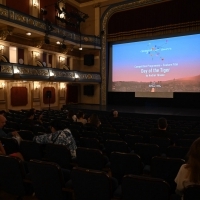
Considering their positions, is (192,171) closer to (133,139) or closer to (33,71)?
(133,139)

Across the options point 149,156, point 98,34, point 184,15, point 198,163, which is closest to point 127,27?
point 98,34

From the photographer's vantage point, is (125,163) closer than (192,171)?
No

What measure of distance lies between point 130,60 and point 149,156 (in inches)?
503

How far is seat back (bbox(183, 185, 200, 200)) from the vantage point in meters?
1.64

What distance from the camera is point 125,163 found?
2850 millimetres

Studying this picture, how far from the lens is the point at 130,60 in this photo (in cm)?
1565

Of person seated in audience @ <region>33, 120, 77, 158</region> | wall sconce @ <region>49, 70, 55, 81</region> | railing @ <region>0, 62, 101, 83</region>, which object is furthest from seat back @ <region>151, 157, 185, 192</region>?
wall sconce @ <region>49, 70, 55, 81</region>

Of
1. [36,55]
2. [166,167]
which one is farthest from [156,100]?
[166,167]

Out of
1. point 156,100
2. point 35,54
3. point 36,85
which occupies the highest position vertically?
point 35,54

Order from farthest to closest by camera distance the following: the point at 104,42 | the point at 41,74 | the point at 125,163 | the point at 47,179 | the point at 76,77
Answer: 1. the point at 104,42
2. the point at 76,77
3. the point at 41,74
4. the point at 125,163
5. the point at 47,179

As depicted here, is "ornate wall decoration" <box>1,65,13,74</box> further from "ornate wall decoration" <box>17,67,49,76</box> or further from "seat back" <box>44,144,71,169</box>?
"seat back" <box>44,144,71,169</box>

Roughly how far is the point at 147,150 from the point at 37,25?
469 inches

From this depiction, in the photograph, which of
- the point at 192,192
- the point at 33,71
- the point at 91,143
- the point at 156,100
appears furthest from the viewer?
Answer: the point at 156,100

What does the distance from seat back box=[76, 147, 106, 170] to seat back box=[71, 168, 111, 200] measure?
2.81 ft
